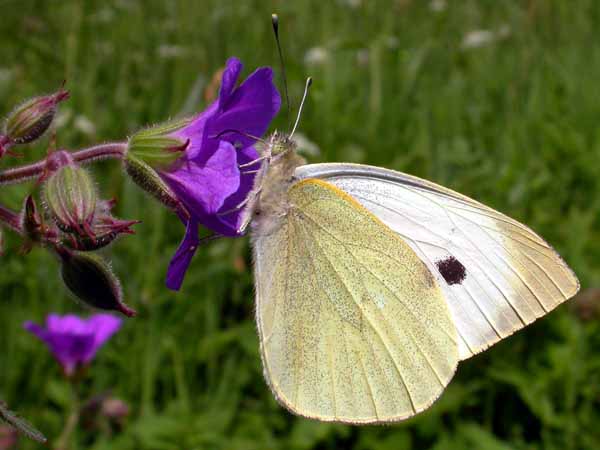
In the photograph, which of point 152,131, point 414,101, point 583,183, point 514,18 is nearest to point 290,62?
point 414,101

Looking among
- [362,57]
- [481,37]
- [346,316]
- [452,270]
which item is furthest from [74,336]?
[481,37]

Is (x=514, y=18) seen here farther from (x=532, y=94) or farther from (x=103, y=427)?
(x=103, y=427)

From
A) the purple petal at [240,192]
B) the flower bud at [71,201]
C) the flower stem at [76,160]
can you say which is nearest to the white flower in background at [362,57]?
the purple petal at [240,192]

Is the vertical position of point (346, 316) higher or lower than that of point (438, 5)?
lower

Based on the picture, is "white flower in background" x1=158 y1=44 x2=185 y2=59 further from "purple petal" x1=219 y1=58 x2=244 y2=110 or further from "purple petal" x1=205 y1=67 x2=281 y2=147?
"purple petal" x1=219 y1=58 x2=244 y2=110

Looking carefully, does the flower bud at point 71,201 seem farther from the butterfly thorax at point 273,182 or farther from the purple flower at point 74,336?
the purple flower at point 74,336

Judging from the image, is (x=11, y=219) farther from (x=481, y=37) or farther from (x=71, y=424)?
(x=481, y=37)
